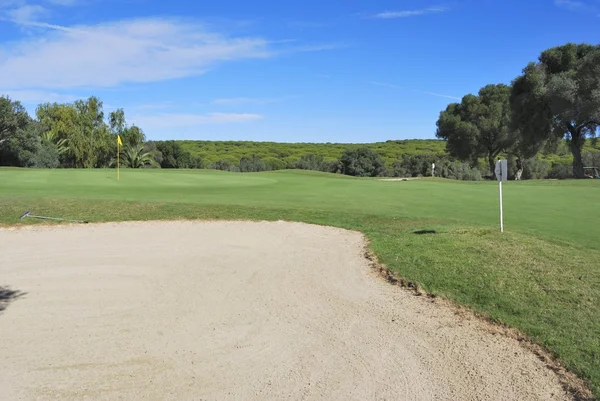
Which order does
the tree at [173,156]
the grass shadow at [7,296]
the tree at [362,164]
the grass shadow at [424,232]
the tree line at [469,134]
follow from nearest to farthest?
the grass shadow at [7,296]
the grass shadow at [424,232]
the tree line at [469,134]
the tree at [362,164]
the tree at [173,156]

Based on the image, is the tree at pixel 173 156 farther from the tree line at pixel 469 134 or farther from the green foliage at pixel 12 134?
the green foliage at pixel 12 134

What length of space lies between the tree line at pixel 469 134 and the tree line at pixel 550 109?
83 millimetres

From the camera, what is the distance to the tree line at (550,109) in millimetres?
36000

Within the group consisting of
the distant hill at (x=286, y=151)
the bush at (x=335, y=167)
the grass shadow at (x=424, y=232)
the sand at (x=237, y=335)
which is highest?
the distant hill at (x=286, y=151)

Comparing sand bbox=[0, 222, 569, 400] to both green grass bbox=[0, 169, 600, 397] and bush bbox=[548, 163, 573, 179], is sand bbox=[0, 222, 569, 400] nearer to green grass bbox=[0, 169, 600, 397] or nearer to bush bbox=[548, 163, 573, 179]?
green grass bbox=[0, 169, 600, 397]

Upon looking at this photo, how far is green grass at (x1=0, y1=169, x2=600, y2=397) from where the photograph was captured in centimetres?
608

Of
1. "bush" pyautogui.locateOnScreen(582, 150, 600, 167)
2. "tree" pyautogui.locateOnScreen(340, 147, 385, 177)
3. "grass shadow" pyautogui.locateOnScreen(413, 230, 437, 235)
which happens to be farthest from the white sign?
"bush" pyautogui.locateOnScreen(582, 150, 600, 167)

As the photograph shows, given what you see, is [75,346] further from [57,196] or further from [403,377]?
[57,196]

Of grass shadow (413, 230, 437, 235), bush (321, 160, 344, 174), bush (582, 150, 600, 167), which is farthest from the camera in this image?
bush (321, 160, 344, 174)

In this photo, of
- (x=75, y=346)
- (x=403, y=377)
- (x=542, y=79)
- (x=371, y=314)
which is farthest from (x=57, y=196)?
(x=542, y=79)

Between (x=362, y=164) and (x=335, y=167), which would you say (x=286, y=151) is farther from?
(x=362, y=164)

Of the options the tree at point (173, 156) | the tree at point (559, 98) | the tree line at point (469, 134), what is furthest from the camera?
the tree at point (173, 156)

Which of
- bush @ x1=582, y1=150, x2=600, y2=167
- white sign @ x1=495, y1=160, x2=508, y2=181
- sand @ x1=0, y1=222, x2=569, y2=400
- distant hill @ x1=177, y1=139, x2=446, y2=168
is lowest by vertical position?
sand @ x1=0, y1=222, x2=569, y2=400

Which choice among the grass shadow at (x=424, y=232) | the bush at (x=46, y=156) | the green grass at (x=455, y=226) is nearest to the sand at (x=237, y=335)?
the green grass at (x=455, y=226)
